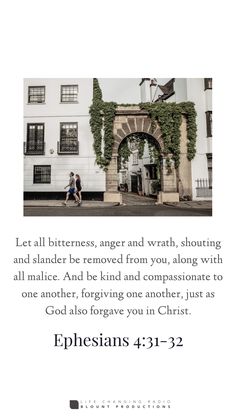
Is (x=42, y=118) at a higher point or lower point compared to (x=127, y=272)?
higher

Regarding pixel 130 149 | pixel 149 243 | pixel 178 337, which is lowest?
pixel 178 337

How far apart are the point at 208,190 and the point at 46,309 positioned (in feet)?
8.81

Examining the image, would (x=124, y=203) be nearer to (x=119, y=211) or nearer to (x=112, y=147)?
(x=119, y=211)

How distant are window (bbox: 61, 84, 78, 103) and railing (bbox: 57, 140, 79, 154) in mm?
629

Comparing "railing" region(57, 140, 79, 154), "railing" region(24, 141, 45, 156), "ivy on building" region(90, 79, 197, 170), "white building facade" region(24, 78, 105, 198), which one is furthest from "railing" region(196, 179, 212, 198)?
"railing" region(24, 141, 45, 156)

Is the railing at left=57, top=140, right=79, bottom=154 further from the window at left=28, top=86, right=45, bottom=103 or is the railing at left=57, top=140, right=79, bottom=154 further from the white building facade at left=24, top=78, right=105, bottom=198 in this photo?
the window at left=28, top=86, right=45, bottom=103

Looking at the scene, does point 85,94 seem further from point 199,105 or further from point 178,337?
point 178,337

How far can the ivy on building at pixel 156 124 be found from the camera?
427 cm

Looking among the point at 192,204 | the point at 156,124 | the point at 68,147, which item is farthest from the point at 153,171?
the point at 68,147

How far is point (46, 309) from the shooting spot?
3.59m

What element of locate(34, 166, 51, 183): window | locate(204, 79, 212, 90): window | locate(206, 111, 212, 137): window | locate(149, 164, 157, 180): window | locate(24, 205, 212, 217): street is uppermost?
locate(204, 79, 212, 90): window

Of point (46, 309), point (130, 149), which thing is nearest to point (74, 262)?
point (46, 309)

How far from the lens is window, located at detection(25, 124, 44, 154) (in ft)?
13.2

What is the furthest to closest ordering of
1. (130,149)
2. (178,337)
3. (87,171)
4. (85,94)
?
(130,149), (87,171), (85,94), (178,337)
